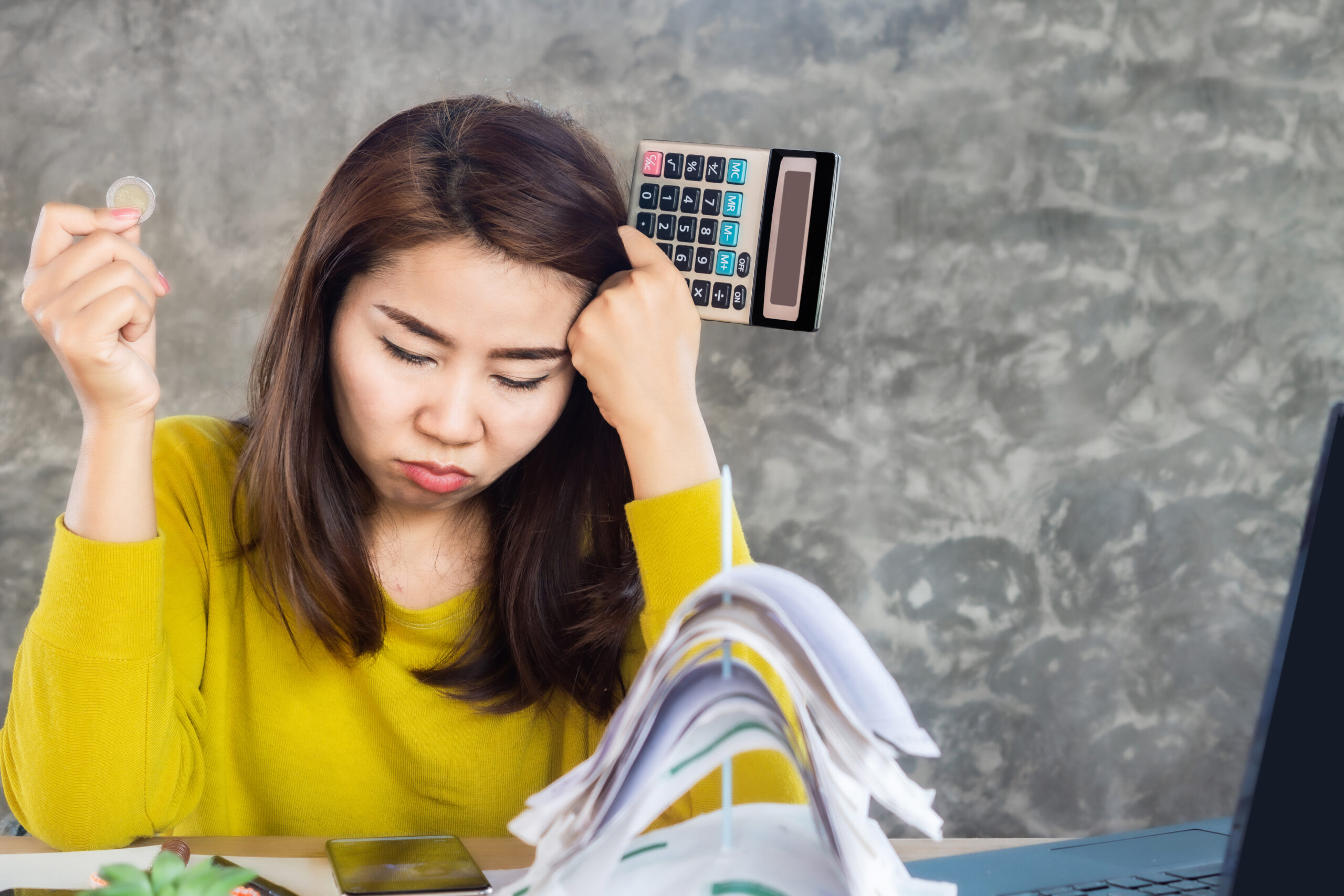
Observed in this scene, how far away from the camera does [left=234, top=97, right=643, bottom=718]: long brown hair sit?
0.72 metres

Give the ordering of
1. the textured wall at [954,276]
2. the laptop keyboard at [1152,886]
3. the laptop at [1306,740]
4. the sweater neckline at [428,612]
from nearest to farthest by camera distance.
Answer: the laptop at [1306,740], the laptop keyboard at [1152,886], the sweater neckline at [428,612], the textured wall at [954,276]

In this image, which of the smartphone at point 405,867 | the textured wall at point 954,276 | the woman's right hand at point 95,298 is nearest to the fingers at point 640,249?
the woman's right hand at point 95,298

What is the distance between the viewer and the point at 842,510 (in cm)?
156

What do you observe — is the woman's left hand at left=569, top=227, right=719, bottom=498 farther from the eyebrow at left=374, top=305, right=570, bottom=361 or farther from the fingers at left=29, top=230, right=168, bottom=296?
the fingers at left=29, top=230, right=168, bottom=296

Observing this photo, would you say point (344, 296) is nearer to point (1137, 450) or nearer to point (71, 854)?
point (71, 854)

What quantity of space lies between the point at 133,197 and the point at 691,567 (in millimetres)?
425

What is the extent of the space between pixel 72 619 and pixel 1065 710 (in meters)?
1.45

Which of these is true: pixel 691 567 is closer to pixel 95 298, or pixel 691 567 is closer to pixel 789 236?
pixel 789 236

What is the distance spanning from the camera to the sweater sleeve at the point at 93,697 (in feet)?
2.04

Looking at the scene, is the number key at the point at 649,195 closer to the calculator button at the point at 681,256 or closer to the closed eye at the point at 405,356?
the calculator button at the point at 681,256

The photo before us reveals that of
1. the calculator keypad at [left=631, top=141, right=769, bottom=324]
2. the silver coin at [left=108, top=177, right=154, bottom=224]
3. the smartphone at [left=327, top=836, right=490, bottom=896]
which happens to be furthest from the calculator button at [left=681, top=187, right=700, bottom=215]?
the smartphone at [left=327, top=836, right=490, bottom=896]

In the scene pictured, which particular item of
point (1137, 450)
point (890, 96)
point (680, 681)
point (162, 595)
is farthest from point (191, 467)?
point (1137, 450)

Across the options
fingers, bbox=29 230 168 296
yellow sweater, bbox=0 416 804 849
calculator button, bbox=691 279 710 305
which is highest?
calculator button, bbox=691 279 710 305

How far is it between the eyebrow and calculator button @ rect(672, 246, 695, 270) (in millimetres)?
113
